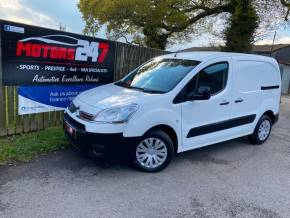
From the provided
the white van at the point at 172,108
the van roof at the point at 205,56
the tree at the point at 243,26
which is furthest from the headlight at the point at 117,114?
the tree at the point at 243,26

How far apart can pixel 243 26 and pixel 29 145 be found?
15.7 metres

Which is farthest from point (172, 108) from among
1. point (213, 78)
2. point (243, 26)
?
point (243, 26)

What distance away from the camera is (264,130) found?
6402 millimetres

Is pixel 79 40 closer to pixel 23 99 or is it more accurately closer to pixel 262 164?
pixel 23 99

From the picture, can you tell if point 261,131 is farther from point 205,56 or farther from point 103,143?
point 103,143

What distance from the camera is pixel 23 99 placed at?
5578 mm

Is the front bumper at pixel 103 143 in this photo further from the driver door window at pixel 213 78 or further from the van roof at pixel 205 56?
the van roof at pixel 205 56

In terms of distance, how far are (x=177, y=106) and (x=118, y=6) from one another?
17.6 m

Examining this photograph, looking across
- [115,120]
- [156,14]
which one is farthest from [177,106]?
[156,14]

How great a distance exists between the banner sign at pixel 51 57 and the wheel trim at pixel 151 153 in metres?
2.78

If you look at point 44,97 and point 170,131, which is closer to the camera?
point 170,131

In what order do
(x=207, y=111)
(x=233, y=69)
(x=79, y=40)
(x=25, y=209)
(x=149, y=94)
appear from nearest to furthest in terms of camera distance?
(x=25, y=209), (x=149, y=94), (x=207, y=111), (x=233, y=69), (x=79, y=40)

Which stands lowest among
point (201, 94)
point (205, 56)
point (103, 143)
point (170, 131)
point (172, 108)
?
point (103, 143)

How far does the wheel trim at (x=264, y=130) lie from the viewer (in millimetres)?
6295
